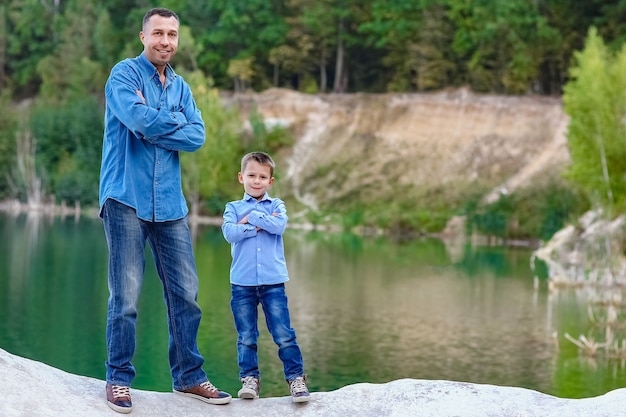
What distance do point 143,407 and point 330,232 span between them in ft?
166

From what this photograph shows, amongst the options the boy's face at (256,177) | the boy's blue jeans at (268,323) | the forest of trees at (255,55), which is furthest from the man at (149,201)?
the forest of trees at (255,55)

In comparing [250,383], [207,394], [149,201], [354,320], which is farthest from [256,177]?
[354,320]

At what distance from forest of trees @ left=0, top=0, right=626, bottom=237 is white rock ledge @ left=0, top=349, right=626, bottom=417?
4953cm

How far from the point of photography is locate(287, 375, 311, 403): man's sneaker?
6.25m

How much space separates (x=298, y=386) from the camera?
6422 mm

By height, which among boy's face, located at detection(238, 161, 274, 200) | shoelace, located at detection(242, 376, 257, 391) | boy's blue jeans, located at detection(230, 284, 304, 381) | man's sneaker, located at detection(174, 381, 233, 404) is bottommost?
man's sneaker, located at detection(174, 381, 233, 404)

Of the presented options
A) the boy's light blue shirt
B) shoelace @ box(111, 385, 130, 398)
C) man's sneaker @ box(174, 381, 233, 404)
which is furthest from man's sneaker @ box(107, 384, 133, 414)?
the boy's light blue shirt

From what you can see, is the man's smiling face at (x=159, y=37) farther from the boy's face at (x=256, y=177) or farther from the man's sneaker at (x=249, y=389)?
the man's sneaker at (x=249, y=389)

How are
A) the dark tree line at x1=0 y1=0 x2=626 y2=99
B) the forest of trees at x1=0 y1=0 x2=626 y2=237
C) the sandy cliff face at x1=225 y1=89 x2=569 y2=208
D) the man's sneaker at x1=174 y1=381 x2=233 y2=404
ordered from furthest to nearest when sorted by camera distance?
the forest of trees at x1=0 y1=0 x2=626 y2=237
the dark tree line at x1=0 y1=0 x2=626 y2=99
the sandy cliff face at x1=225 y1=89 x2=569 y2=208
the man's sneaker at x1=174 y1=381 x2=233 y2=404

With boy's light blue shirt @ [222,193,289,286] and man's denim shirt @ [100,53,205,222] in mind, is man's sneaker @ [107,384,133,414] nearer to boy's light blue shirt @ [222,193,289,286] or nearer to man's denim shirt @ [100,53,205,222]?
man's denim shirt @ [100,53,205,222]

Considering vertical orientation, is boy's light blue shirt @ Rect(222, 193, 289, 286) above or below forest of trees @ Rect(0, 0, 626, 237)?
below

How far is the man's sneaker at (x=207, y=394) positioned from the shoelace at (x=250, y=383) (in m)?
0.19

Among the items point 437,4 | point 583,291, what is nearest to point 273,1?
point 437,4

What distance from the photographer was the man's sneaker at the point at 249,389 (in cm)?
641
